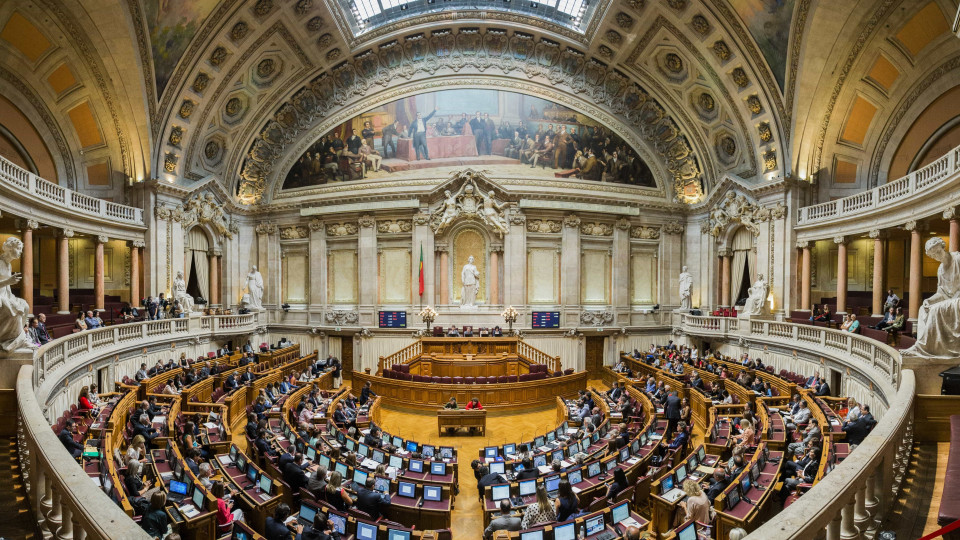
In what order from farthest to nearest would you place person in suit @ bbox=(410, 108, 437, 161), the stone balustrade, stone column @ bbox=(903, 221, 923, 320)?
person in suit @ bbox=(410, 108, 437, 161), stone column @ bbox=(903, 221, 923, 320), the stone balustrade

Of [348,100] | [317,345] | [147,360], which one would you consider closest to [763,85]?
[348,100]

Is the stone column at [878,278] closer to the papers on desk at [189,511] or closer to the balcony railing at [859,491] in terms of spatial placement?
the balcony railing at [859,491]

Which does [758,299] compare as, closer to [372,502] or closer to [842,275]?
[842,275]

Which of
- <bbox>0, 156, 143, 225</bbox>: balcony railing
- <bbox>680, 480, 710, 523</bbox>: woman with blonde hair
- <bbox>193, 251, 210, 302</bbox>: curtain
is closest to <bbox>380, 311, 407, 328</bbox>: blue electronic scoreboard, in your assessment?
<bbox>193, 251, 210, 302</bbox>: curtain

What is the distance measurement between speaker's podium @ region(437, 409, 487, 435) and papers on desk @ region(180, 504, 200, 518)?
28.0 feet

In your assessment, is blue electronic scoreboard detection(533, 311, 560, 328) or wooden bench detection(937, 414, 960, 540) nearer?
wooden bench detection(937, 414, 960, 540)

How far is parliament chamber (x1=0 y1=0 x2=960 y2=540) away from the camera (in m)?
7.87

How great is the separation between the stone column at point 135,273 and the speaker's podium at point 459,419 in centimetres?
1535

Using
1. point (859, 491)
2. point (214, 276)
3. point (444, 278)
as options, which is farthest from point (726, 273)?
point (214, 276)

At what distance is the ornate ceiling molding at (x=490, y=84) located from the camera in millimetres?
26641

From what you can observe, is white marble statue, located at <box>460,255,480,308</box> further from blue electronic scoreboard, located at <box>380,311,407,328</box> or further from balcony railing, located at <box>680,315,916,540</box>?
balcony railing, located at <box>680,315,916,540</box>

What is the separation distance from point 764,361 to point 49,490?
21184mm

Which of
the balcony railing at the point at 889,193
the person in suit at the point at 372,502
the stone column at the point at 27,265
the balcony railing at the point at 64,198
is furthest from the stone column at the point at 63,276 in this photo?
the balcony railing at the point at 889,193

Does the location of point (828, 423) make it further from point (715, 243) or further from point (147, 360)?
point (147, 360)
